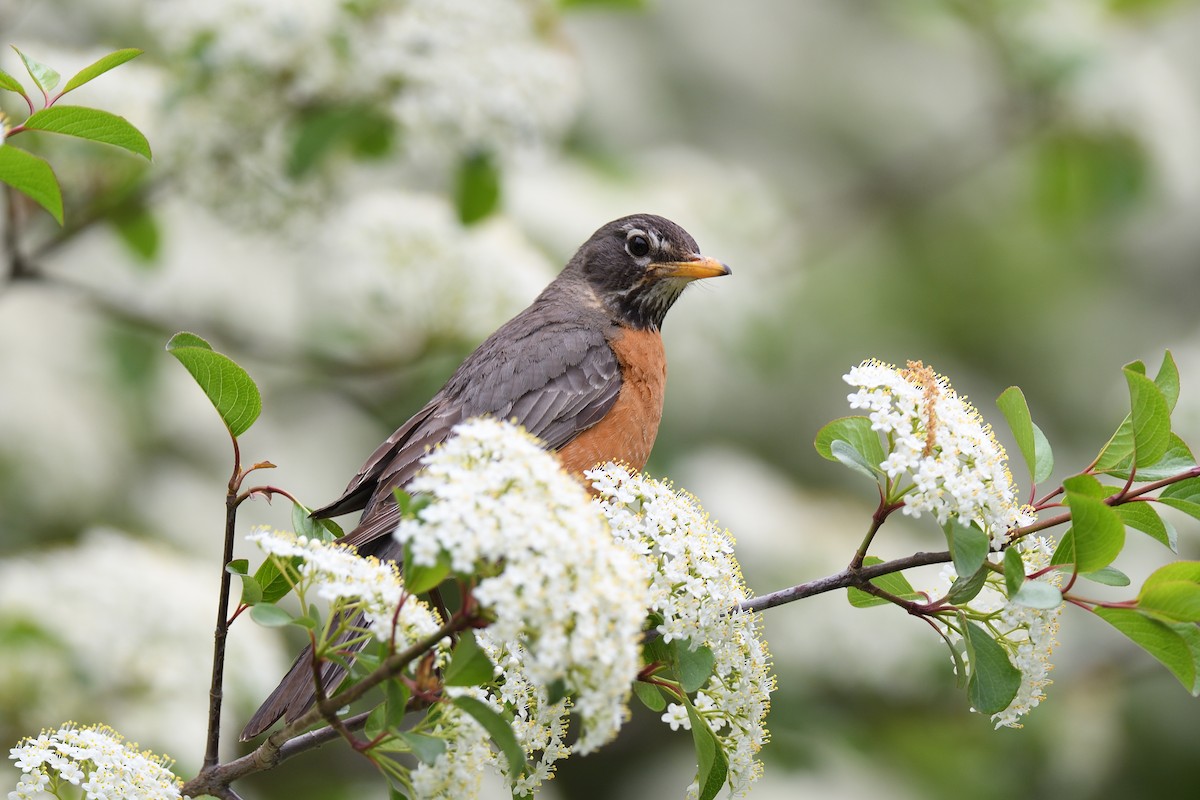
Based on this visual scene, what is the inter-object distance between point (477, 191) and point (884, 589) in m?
2.64

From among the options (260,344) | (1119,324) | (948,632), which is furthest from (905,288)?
(948,632)

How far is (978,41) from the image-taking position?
689 centimetres

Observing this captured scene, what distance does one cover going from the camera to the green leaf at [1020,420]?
2.46 meters

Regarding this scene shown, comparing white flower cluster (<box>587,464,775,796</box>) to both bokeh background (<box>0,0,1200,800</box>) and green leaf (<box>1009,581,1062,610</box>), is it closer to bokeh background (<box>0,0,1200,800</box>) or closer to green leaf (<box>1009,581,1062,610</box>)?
green leaf (<box>1009,581,1062,610</box>)

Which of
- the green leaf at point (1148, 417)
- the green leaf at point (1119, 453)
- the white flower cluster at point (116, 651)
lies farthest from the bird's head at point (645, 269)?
the green leaf at point (1148, 417)

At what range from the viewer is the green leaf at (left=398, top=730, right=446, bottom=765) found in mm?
2119

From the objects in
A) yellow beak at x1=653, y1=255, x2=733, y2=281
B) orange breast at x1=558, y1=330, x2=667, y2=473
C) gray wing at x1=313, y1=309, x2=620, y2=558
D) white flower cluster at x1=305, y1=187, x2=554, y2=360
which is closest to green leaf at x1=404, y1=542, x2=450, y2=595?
gray wing at x1=313, y1=309, x2=620, y2=558

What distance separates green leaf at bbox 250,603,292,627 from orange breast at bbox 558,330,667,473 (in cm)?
187

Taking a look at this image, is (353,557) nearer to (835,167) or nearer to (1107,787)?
(1107,787)

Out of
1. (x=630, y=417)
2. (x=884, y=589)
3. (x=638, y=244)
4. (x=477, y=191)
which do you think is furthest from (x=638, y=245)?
(x=884, y=589)

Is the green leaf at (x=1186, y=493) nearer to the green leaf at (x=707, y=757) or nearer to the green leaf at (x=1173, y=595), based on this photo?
the green leaf at (x=1173, y=595)

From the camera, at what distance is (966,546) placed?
2.28 meters

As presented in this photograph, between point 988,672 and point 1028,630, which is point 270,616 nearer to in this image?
point 988,672

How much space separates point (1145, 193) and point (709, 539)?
4.90 m
